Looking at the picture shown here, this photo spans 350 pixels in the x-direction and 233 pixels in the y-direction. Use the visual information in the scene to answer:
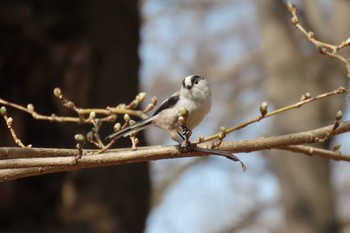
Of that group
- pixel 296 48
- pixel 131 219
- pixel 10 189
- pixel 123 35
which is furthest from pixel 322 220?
pixel 10 189

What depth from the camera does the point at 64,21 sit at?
3.47 meters

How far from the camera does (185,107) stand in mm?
1355

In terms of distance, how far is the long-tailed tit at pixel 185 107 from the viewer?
1367 mm

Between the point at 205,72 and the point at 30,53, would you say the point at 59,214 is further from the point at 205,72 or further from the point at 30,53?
the point at 205,72

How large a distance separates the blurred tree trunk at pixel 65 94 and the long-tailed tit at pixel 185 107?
6.55 feet

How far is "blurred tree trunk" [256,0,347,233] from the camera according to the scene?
4.78 m

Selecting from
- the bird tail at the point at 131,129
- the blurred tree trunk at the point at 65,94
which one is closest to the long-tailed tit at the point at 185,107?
the bird tail at the point at 131,129

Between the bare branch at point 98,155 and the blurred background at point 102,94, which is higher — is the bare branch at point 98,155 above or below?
below

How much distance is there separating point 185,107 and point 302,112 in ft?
12.4

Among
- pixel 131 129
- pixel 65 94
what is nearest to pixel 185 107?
Result: pixel 131 129

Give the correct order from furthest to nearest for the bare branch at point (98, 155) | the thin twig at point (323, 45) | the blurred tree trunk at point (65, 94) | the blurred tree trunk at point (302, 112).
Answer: the blurred tree trunk at point (302, 112)
the blurred tree trunk at point (65, 94)
the thin twig at point (323, 45)
the bare branch at point (98, 155)

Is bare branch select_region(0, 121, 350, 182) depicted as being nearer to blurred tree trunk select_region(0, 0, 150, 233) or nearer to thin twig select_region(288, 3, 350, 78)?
thin twig select_region(288, 3, 350, 78)

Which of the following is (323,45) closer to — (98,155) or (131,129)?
(131,129)

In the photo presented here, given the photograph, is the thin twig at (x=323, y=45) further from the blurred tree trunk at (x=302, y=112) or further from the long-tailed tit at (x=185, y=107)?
the blurred tree trunk at (x=302, y=112)
